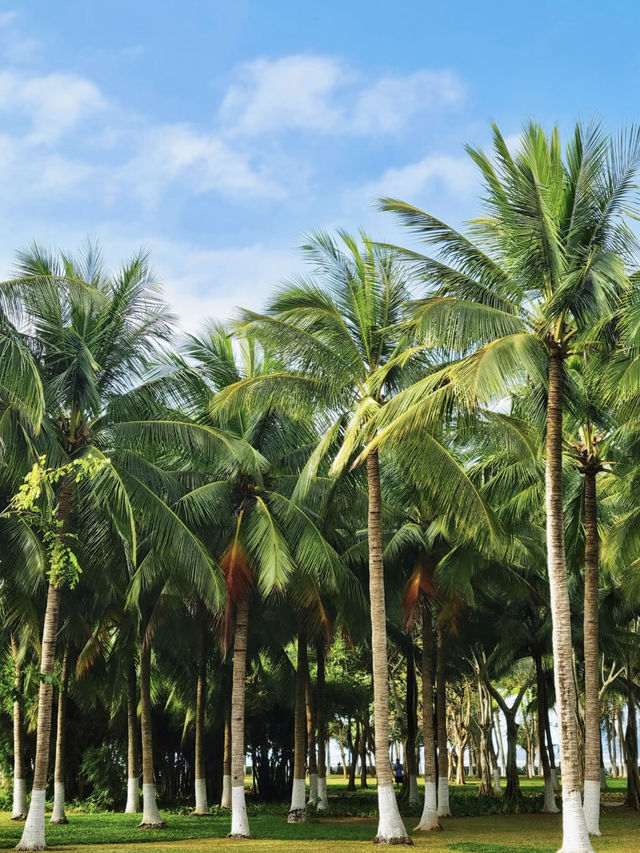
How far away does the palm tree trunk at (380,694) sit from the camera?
645 inches

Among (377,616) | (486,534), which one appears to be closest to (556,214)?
(486,534)

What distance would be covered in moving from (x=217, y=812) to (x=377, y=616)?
1285cm

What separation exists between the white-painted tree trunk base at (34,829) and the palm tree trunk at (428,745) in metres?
8.82

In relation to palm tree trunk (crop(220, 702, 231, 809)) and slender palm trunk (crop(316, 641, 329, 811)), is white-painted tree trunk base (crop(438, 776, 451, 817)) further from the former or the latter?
palm tree trunk (crop(220, 702, 231, 809))

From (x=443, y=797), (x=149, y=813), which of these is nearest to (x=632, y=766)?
(x=443, y=797)

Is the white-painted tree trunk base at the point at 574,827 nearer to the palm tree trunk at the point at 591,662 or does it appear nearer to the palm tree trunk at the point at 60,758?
the palm tree trunk at the point at 591,662

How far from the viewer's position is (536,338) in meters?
14.1

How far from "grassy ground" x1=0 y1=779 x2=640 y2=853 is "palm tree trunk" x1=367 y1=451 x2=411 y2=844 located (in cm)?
57

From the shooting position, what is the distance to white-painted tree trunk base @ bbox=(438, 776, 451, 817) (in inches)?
975

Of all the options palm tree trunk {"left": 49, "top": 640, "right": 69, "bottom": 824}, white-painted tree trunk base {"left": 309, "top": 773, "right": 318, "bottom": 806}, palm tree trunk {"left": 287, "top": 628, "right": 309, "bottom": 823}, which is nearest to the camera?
palm tree trunk {"left": 287, "top": 628, "right": 309, "bottom": 823}

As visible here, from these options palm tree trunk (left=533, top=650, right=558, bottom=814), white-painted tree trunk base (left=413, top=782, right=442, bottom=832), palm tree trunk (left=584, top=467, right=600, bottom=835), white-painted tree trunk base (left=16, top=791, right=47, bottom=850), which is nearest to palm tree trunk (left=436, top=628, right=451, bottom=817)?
white-painted tree trunk base (left=413, top=782, right=442, bottom=832)

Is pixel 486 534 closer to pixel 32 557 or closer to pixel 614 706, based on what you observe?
pixel 32 557

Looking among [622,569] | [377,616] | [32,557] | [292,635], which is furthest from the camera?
[292,635]

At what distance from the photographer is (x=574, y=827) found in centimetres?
1288
